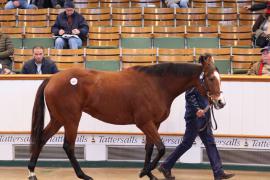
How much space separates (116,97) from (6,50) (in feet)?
14.7

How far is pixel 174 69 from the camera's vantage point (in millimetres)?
8570

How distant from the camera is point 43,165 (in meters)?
9.75

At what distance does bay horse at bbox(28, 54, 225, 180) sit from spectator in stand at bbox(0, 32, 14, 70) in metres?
3.78

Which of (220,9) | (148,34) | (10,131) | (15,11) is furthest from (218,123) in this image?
(15,11)

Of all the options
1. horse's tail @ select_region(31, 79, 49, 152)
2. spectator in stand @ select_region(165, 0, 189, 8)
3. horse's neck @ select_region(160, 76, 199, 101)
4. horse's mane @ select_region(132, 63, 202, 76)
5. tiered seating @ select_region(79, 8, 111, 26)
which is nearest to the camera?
horse's mane @ select_region(132, 63, 202, 76)

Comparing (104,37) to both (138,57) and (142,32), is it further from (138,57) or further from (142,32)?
(138,57)

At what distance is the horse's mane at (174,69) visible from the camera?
843 centimetres

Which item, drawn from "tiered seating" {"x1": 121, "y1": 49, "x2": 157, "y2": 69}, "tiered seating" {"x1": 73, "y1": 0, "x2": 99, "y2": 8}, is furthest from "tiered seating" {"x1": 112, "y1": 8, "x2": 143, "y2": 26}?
"tiered seating" {"x1": 121, "y1": 49, "x2": 157, "y2": 69}

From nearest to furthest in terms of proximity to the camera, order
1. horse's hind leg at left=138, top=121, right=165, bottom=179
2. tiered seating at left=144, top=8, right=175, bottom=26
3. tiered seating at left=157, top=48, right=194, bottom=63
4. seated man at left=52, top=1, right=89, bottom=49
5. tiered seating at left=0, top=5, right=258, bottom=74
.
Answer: horse's hind leg at left=138, top=121, right=165, bottom=179
tiered seating at left=157, top=48, right=194, bottom=63
tiered seating at left=0, top=5, right=258, bottom=74
seated man at left=52, top=1, right=89, bottom=49
tiered seating at left=144, top=8, right=175, bottom=26

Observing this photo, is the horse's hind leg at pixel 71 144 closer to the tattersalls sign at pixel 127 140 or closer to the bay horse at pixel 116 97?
the bay horse at pixel 116 97

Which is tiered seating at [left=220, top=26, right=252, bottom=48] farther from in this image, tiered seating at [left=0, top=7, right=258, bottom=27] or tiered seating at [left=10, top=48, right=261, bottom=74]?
tiered seating at [left=10, top=48, right=261, bottom=74]

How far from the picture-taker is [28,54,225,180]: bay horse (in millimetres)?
8477

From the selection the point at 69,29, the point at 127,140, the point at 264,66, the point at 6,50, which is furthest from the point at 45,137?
the point at 69,29

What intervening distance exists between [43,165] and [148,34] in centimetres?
456
